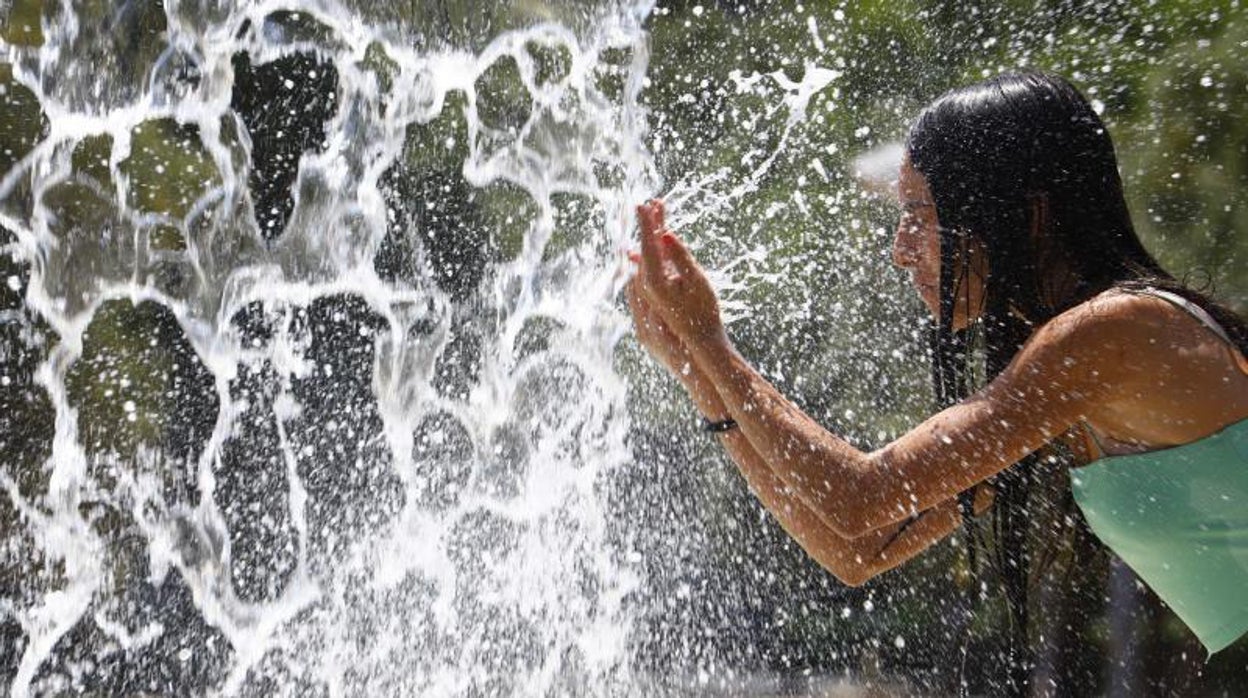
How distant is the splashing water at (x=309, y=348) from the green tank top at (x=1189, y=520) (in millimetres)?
2203

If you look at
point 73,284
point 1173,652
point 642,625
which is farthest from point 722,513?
point 73,284

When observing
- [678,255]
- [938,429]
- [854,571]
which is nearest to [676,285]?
[678,255]

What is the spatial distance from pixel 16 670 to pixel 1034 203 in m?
6.28

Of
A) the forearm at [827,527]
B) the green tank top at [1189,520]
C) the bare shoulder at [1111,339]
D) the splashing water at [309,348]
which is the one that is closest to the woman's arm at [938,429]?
the bare shoulder at [1111,339]

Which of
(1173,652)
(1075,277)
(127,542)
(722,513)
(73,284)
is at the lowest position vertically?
(1173,652)

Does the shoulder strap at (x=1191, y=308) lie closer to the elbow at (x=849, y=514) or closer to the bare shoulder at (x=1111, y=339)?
the bare shoulder at (x=1111, y=339)

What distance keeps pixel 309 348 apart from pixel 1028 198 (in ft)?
24.2

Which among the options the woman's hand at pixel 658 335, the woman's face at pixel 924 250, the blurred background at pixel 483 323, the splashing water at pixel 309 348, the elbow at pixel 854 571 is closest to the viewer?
the woman's face at pixel 924 250

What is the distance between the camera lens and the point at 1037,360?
169 centimetres

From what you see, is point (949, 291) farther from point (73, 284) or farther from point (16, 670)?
point (73, 284)

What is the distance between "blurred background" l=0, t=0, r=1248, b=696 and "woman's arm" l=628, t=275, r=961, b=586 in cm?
51

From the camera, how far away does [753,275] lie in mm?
5195

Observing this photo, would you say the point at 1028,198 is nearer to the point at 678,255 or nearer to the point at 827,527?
the point at 678,255

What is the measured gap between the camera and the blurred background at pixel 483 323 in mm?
4738
